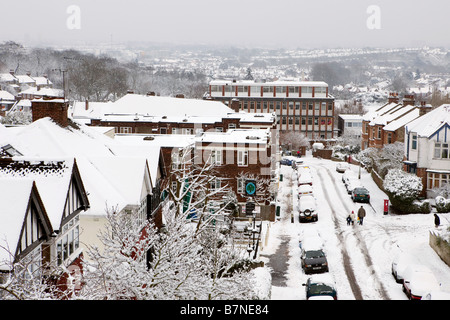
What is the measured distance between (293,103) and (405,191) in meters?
53.0

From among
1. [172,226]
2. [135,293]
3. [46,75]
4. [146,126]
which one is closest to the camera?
[135,293]

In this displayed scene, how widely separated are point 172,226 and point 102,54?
134754 millimetres

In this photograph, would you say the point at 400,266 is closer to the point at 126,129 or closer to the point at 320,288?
the point at 320,288

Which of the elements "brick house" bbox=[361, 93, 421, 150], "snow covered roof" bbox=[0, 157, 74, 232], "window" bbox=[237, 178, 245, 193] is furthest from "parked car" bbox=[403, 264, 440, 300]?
"brick house" bbox=[361, 93, 421, 150]

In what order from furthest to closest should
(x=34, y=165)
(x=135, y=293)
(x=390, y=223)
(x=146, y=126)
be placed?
(x=146, y=126), (x=390, y=223), (x=34, y=165), (x=135, y=293)

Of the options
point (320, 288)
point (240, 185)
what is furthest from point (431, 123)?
point (320, 288)

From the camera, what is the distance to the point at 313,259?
26.8m

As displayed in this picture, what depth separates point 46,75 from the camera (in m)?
140

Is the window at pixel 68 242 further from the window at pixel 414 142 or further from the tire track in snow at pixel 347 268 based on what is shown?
the window at pixel 414 142

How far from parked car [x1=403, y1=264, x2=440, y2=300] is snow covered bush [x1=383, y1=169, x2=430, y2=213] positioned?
49.9 feet

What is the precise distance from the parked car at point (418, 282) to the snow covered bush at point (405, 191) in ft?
49.9

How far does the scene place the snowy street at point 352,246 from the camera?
24.8 meters
